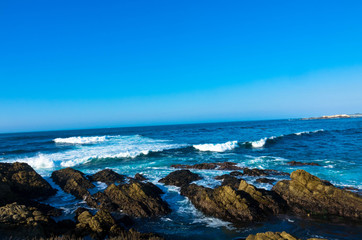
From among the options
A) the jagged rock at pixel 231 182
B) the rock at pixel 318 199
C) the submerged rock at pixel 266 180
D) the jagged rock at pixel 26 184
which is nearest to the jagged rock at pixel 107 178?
the jagged rock at pixel 26 184

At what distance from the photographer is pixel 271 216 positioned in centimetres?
919

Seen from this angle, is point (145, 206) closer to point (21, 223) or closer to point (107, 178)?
point (21, 223)

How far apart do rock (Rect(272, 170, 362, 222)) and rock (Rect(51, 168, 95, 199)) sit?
11.1m

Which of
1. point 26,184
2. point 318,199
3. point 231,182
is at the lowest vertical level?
point 231,182

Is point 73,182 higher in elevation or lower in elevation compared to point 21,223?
lower

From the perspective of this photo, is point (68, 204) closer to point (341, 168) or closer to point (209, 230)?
point (209, 230)

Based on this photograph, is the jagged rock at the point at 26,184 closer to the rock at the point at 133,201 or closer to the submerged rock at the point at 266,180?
the rock at the point at 133,201

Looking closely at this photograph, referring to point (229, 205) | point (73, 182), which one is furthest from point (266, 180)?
point (73, 182)

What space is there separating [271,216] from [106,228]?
689 centimetres

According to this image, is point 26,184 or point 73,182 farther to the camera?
point 73,182

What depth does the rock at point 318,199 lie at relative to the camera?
29.4 ft

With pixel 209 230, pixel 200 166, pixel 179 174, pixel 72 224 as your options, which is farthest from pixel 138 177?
pixel 209 230

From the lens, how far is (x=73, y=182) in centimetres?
1360

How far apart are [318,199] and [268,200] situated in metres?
2.26
